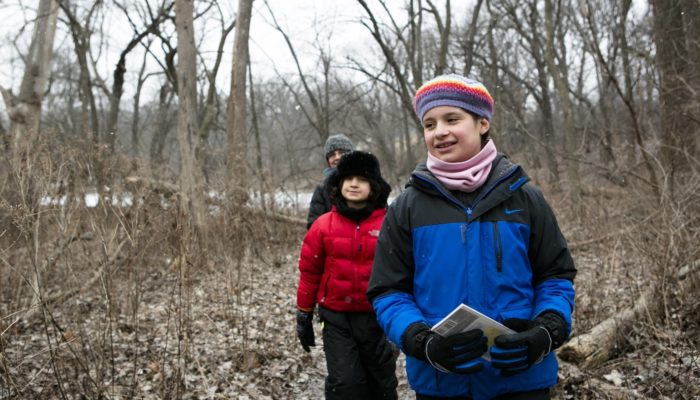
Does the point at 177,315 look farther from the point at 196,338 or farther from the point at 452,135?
the point at 452,135

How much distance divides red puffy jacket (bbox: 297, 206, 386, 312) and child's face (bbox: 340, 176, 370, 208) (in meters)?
0.11

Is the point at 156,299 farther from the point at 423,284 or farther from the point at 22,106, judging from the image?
the point at 423,284

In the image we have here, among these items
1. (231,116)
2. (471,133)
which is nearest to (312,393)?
(471,133)

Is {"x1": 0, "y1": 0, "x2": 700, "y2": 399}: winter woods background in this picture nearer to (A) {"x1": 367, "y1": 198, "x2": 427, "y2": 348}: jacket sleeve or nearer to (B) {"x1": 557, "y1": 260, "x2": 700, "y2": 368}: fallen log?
(B) {"x1": 557, "y1": 260, "x2": 700, "y2": 368}: fallen log

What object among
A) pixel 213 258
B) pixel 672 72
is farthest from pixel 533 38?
pixel 213 258

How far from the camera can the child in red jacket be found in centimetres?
304

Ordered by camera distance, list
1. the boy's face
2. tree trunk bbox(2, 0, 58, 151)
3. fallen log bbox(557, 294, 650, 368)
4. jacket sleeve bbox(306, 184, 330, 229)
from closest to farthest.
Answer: fallen log bbox(557, 294, 650, 368) < jacket sleeve bbox(306, 184, 330, 229) < the boy's face < tree trunk bbox(2, 0, 58, 151)

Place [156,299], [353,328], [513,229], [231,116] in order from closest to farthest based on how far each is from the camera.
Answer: [513,229], [353,328], [156,299], [231,116]

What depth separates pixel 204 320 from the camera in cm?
530

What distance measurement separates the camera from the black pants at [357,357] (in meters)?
2.99

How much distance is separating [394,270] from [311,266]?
57.4 inches

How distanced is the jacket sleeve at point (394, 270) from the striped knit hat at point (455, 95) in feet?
1.28

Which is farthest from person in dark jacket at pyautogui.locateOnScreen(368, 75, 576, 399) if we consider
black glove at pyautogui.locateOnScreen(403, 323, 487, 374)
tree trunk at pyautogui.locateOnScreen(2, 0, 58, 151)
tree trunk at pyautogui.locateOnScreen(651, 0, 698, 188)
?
tree trunk at pyautogui.locateOnScreen(2, 0, 58, 151)

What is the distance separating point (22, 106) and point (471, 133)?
8382mm
